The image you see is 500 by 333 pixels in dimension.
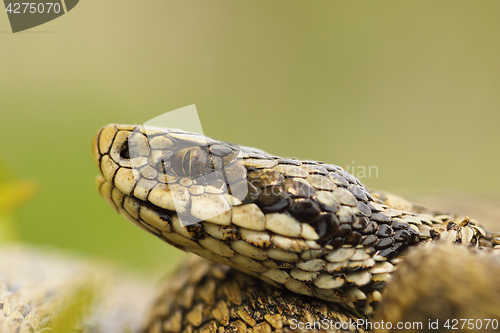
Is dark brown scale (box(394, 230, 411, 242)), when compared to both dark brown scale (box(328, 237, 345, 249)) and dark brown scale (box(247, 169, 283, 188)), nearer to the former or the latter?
dark brown scale (box(328, 237, 345, 249))

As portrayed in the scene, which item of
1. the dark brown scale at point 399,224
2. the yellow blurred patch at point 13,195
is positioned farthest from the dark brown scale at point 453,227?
the yellow blurred patch at point 13,195

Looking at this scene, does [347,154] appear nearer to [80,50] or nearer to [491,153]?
Answer: [491,153]

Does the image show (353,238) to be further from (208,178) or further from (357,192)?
(208,178)

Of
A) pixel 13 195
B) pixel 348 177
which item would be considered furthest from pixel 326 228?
pixel 13 195

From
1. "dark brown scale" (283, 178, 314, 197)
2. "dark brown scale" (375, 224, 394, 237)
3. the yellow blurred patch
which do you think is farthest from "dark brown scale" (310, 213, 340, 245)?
the yellow blurred patch

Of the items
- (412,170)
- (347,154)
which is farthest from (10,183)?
(412,170)

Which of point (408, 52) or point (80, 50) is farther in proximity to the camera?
point (408, 52)
